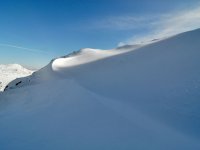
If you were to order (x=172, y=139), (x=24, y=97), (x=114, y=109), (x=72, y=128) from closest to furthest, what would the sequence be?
(x=172, y=139) → (x=72, y=128) → (x=114, y=109) → (x=24, y=97)

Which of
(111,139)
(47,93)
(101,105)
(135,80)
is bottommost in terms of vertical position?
(111,139)

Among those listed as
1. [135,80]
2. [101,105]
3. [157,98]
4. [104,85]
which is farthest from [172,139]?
[104,85]

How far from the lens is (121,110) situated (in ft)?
23.9

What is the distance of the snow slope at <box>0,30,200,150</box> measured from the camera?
5523mm

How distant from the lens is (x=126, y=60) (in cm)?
1373

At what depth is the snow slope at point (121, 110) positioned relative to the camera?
5523mm

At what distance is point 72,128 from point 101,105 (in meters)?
1.77

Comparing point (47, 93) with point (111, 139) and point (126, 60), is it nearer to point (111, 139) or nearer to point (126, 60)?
point (126, 60)

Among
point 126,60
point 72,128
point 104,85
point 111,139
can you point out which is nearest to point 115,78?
point 104,85

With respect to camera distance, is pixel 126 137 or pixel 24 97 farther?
pixel 24 97

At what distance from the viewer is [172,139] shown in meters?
5.29

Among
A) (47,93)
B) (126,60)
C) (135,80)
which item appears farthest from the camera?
(126,60)

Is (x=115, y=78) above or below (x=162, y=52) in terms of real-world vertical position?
below

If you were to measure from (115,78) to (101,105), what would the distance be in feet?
10.5
